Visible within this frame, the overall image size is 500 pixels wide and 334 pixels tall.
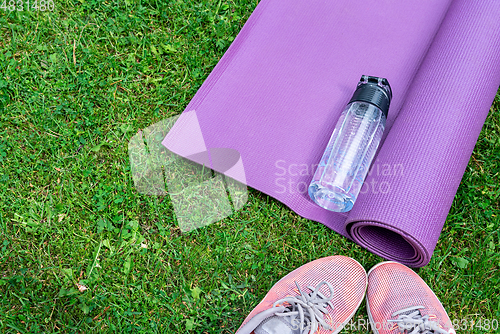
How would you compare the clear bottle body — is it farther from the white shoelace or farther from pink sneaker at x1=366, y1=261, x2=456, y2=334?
the white shoelace

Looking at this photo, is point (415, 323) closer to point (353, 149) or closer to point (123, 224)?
point (353, 149)

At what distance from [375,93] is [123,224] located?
1559mm

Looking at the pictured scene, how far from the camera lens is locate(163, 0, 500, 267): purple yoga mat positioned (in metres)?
1.74

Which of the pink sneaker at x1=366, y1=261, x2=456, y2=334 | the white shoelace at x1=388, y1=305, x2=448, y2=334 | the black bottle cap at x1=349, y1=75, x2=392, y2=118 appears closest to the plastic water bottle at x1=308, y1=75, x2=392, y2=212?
the black bottle cap at x1=349, y1=75, x2=392, y2=118

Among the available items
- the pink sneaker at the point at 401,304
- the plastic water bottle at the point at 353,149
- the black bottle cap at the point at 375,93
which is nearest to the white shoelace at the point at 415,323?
the pink sneaker at the point at 401,304

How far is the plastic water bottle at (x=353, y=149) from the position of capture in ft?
6.20

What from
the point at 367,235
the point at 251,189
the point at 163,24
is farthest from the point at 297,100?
the point at 163,24

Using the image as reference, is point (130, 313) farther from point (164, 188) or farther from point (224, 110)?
point (224, 110)

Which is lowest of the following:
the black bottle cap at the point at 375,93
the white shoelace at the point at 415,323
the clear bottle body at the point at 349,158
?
the white shoelace at the point at 415,323

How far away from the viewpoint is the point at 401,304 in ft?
6.36

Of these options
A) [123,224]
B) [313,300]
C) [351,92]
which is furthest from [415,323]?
[123,224]

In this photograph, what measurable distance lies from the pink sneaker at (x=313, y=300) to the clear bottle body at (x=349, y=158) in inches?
13.8

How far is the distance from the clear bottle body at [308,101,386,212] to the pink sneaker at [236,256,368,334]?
0.35 m

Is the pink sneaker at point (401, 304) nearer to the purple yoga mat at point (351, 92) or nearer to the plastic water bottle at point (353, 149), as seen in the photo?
the purple yoga mat at point (351, 92)
